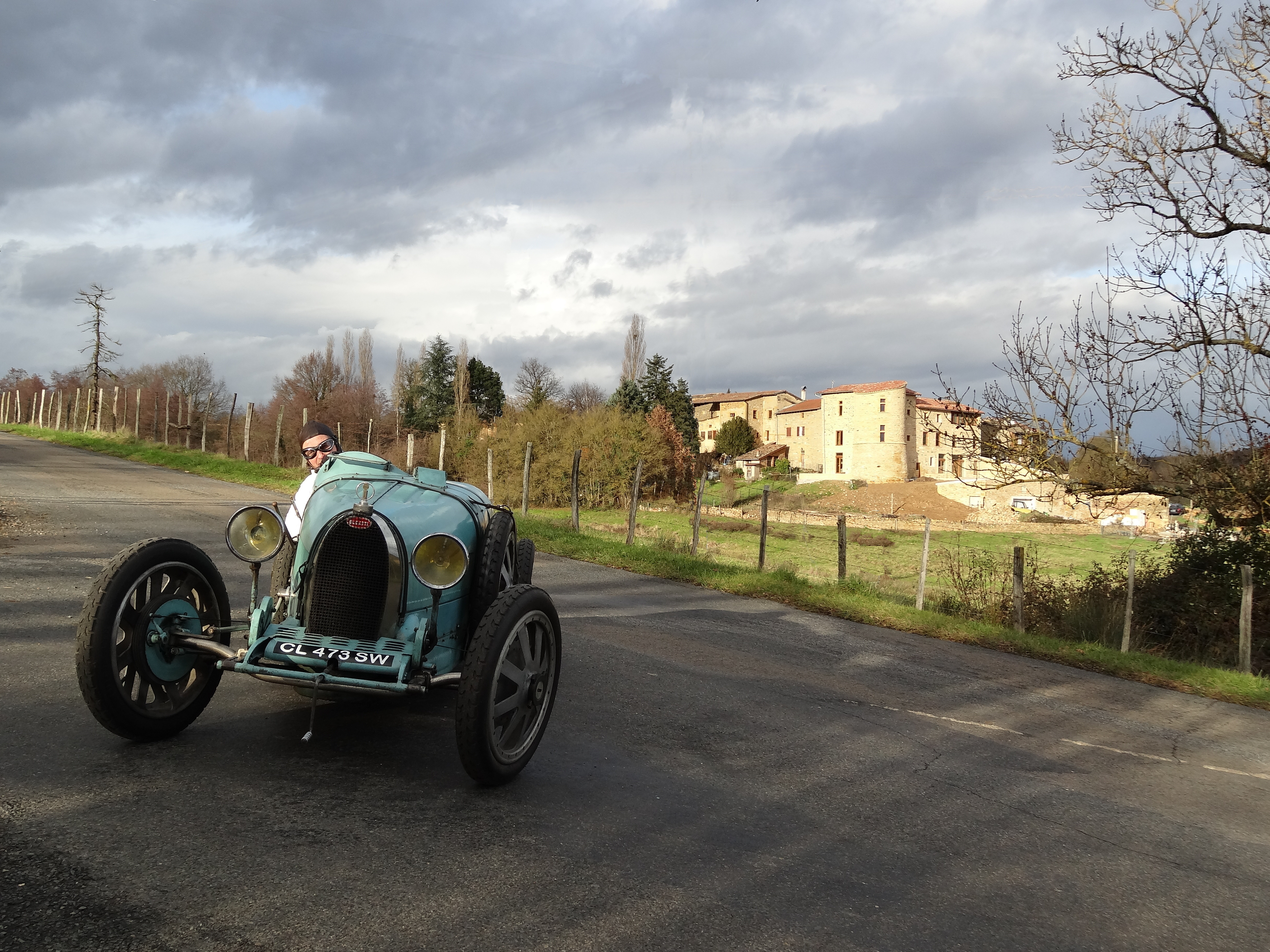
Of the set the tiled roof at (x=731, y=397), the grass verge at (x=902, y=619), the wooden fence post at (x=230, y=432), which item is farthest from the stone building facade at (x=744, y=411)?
the grass verge at (x=902, y=619)

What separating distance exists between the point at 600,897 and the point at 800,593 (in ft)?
35.0

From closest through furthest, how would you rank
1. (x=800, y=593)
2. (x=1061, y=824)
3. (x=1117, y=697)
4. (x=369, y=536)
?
(x=369, y=536)
(x=1061, y=824)
(x=1117, y=697)
(x=800, y=593)

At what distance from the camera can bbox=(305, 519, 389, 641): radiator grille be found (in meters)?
4.31

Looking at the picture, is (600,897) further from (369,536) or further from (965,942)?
(369,536)

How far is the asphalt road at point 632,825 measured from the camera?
3010mm

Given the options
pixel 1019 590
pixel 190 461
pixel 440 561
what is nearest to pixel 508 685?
pixel 440 561

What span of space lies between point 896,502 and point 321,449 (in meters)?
68.9

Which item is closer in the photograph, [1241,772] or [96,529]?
[1241,772]

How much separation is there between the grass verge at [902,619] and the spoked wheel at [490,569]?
26.6ft

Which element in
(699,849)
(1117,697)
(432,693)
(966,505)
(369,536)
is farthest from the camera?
(966,505)

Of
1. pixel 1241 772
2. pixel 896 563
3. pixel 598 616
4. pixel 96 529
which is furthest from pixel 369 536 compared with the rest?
pixel 896 563

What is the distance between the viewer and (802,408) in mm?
105500

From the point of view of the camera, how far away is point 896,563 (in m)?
35.8

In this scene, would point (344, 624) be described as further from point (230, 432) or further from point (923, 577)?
point (230, 432)
